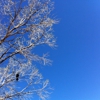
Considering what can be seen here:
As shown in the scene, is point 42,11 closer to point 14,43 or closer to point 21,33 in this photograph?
point 21,33

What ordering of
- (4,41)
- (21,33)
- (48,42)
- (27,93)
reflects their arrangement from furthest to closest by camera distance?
1. (27,93)
2. (48,42)
3. (21,33)
4. (4,41)


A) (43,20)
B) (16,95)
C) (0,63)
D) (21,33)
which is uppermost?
(43,20)

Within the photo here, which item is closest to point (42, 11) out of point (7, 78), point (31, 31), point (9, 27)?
point (31, 31)

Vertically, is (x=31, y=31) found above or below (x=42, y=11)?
below

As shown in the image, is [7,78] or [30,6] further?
[7,78]

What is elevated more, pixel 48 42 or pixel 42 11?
pixel 42 11

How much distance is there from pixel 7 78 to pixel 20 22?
308cm

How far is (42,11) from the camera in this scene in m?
5.96

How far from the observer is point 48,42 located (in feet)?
20.4

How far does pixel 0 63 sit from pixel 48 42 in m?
2.10

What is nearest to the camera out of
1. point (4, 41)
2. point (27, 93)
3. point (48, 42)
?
point (4, 41)

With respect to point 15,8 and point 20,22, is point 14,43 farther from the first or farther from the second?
point 15,8

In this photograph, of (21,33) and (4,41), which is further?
(21,33)

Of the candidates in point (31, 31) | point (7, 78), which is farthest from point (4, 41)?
point (7, 78)
